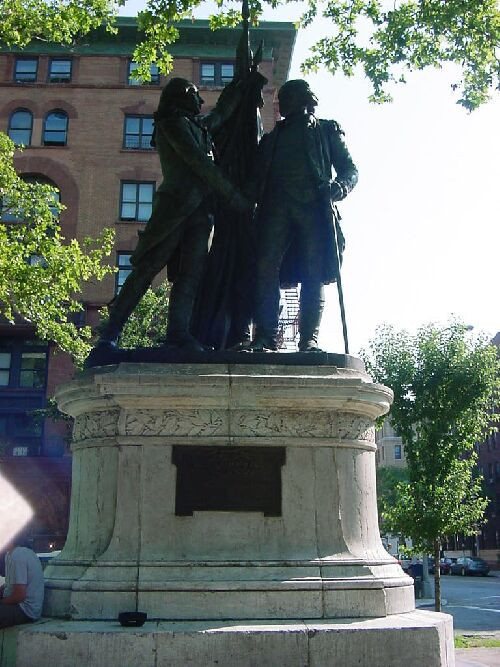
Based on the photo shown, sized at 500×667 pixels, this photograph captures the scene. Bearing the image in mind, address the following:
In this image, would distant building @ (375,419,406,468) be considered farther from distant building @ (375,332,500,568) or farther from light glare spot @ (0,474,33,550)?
light glare spot @ (0,474,33,550)

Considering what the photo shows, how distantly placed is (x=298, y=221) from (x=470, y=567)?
49780 millimetres

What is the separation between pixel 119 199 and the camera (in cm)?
3534

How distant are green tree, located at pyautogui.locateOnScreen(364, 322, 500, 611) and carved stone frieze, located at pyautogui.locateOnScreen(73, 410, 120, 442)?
15.2m

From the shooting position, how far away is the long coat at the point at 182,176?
6.42m

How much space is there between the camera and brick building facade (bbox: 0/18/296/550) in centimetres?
3297

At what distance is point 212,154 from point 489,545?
206 ft

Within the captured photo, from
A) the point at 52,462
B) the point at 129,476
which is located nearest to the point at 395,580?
the point at 129,476

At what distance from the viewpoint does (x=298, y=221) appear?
6762 mm

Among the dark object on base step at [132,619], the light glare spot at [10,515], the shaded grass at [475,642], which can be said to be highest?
the light glare spot at [10,515]

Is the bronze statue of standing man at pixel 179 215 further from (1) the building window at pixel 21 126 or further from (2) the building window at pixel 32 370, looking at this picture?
(1) the building window at pixel 21 126

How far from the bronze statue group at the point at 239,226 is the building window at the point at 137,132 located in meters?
30.3

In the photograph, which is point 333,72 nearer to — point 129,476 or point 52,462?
point 129,476

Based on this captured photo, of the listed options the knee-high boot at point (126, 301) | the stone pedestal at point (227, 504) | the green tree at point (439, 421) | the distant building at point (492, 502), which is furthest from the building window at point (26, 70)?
the distant building at point (492, 502)

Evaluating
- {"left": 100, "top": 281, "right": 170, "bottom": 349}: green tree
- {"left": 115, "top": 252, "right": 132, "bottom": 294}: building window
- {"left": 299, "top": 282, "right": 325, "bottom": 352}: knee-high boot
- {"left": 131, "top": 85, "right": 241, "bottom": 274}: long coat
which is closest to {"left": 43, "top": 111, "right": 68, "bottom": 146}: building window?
{"left": 115, "top": 252, "right": 132, "bottom": 294}: building window
